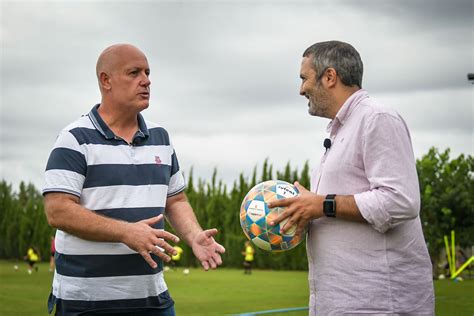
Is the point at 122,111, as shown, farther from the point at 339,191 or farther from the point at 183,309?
the point at 183,309

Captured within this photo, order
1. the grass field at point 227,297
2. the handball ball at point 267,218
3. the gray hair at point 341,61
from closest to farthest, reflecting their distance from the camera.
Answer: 1. the gray hair at point 341,61
2. the handball ball at point 267,218
3. the grass field at point 227,297

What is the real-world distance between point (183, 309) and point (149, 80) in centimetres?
1186

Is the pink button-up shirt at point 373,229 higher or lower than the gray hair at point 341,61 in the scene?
lower

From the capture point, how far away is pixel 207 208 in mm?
41094

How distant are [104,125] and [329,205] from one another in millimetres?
1447

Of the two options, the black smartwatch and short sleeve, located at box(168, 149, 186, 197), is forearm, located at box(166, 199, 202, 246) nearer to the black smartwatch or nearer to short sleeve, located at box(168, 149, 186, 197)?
short sleeve, located at box(168, 149, 186, 197)

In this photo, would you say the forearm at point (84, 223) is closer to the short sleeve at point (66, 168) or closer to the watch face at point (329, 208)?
the short sleeve at point (66, 168)

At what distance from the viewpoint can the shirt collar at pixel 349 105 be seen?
419cm

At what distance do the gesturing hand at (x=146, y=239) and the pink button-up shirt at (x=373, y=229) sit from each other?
2.83 feet

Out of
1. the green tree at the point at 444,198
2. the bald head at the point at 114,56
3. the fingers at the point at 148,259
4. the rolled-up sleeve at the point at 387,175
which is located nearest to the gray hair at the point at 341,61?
the rolled-up sleeve at the point at 387,175

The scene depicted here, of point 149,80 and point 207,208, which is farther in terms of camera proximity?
point 207,208

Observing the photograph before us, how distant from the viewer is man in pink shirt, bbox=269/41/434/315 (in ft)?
12.8

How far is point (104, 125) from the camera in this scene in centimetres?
448

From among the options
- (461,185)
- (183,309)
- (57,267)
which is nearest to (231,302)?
(183,309)
